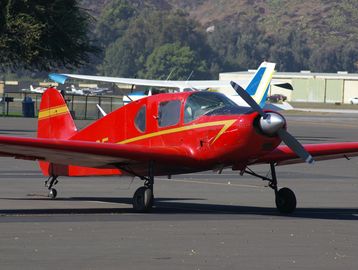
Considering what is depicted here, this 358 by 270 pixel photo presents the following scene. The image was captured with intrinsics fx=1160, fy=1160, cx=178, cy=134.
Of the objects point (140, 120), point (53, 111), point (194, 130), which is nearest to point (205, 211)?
point (194, 130)

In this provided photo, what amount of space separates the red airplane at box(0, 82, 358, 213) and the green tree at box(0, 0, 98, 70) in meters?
33.7

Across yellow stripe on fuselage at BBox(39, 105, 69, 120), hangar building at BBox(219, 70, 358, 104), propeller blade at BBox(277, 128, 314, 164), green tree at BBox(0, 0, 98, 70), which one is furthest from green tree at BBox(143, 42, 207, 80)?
propeller blade at BBox(277, 128, 314, 164)

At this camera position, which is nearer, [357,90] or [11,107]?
[11,107]

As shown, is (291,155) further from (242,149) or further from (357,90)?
(357,90)

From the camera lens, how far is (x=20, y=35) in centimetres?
5278

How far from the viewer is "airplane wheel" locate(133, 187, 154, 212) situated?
1780 cm

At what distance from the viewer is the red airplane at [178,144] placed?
56.4 ft

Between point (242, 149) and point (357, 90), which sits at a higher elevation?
point (242, 149)

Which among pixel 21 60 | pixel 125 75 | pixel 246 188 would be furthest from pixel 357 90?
pixel 246 188

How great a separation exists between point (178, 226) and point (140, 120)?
127 inches

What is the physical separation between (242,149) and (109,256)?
4959mm

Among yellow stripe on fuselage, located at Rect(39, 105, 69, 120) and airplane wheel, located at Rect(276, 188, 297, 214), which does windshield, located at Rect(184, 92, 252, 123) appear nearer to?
airplane wheel, located at Rect(276, 188, 297, 214)

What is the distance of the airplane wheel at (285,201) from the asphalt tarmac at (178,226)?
0.21 meters

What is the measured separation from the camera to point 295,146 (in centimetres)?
1744
